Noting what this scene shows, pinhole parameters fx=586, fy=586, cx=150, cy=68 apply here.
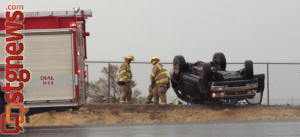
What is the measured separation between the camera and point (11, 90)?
13.4 meters

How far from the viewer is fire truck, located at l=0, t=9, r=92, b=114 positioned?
1371 cm

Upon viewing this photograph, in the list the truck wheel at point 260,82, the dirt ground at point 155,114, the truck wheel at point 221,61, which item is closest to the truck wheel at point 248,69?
the truck wheel at point 260,82

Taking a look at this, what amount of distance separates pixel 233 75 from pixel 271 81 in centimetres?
483

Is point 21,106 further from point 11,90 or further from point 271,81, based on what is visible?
point 271,81

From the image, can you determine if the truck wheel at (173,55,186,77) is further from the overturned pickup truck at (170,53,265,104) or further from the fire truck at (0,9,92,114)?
the fire truck at (0,9,92,114)

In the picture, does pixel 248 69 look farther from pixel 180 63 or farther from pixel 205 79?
pixel 180 63

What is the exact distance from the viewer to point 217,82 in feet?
58.8

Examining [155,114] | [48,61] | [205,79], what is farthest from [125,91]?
[48,61]

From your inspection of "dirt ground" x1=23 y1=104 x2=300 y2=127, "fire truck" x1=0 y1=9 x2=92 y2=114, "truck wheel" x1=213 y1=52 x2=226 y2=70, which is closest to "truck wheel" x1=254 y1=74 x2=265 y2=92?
"dirt ground" x1=23 y1=104 x2=300 y2=127

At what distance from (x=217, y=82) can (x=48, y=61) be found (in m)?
6.09

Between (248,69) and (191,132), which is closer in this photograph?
(191,132)

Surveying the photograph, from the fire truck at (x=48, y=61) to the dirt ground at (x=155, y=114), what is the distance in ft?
11.0

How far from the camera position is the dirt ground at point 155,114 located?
17.5 metres

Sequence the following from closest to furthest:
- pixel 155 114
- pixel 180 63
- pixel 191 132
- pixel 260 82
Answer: pixel 191 132
pixel 155 114
pixel 260 82
pixel 180 63
